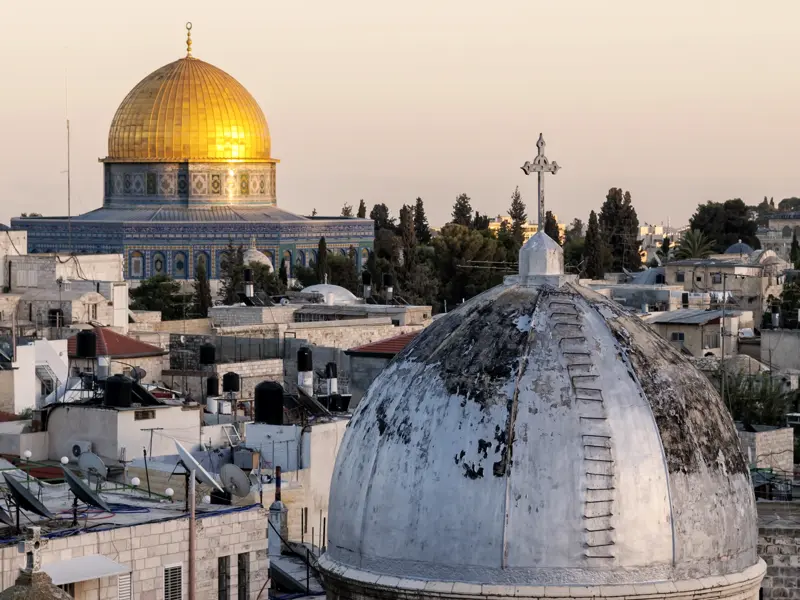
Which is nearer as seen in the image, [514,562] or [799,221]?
[514,562]

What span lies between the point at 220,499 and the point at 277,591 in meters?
0.79

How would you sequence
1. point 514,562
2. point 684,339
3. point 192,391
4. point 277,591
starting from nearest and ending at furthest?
point 514,562
point 277,591
point 192,391
point 684,339

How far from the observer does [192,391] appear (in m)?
32.1

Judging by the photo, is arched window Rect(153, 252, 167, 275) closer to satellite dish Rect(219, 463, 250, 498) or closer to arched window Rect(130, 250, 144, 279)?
arched window Rect(130, 250, 144, 279)

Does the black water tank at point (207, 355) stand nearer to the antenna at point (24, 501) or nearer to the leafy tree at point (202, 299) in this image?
the leafy tree at point (202, 299)

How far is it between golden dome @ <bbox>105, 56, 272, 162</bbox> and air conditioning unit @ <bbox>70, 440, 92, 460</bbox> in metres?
50.7

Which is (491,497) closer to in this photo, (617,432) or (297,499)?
(617,432)

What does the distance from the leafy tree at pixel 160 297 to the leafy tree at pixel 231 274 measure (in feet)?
3.67

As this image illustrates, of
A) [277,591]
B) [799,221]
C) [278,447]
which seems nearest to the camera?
[277,591]

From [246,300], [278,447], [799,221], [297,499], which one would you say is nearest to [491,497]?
[297,499]

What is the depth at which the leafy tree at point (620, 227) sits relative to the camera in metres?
68.3

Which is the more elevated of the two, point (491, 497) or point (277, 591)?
point (491, 497)

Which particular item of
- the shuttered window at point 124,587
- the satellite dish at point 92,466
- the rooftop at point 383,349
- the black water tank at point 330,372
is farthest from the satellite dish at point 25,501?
the rooftop at point 383,349

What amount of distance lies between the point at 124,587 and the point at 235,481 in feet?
9.73
